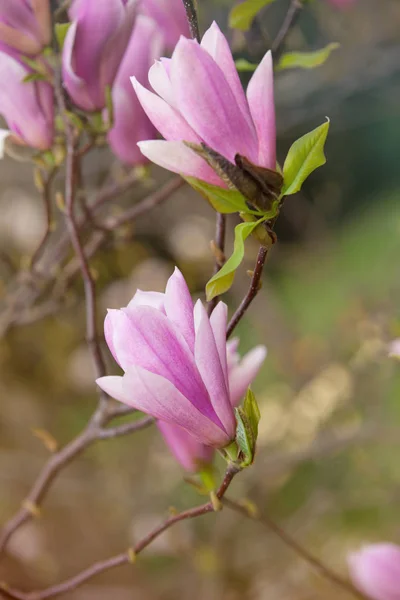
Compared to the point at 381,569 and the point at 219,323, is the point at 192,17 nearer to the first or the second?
the point at 219,323

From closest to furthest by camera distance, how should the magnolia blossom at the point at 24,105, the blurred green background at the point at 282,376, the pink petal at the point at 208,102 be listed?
1. the pink petal at the point at 208,102
2. the magnolia blossom at the point at 24,105
3. the blurred green background at the point at 282,376

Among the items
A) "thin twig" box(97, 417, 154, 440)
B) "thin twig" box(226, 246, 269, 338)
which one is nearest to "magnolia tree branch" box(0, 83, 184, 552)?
"thin twig" box(97, 417, 154, 440)

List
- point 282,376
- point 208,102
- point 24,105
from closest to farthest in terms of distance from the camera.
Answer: point 208,102, point 24,105, point 282,376

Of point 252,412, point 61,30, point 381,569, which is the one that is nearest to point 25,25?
point 61,30

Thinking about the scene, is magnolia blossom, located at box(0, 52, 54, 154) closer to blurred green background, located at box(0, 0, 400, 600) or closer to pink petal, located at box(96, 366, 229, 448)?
pink petal, located at box(96, 366, 229, 448)

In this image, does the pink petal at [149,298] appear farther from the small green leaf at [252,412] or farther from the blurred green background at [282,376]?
the blurred green background at [282,376]

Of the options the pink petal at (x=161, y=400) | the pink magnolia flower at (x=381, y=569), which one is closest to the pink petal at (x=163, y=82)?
the pink petal at (x=161, y=400)

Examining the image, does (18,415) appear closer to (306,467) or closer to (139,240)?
(139,240)
